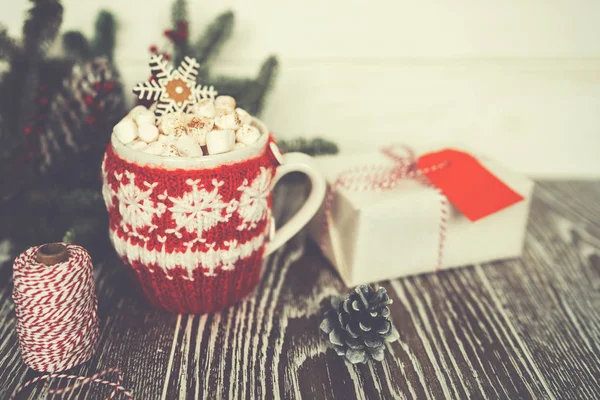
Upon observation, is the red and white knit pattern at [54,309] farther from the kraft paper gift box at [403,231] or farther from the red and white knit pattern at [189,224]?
the kraft paper gift box at [403,231]

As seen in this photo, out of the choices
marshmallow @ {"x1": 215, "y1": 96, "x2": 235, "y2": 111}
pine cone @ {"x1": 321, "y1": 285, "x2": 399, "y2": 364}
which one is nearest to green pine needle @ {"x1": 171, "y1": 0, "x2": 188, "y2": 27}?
marshmallow @ {"x1": 215, "y1": 96, "x2": 235, "y2": 111}

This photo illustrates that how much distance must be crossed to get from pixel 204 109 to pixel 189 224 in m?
0.14

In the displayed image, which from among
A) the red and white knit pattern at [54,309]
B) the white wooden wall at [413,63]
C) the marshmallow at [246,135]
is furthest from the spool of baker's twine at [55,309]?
the white wooden wall at [413,63]

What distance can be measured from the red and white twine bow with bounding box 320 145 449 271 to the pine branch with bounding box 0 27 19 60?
46cm

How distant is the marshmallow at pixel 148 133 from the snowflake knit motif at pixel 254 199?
114 millimetres

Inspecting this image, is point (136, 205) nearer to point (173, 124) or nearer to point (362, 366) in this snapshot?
point (173, 124)

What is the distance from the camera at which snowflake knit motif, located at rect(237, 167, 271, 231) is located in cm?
55

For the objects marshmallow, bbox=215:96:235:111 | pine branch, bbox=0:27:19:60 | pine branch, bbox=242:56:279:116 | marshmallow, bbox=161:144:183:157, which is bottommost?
pine branch, bbox=242:56:279:116

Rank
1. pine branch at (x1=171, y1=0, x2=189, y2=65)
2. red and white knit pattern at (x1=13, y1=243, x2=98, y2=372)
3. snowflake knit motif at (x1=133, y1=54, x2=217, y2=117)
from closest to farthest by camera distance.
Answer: red and white knit pattern at (x1=13, y1=243, x2=98, y2=372)
snowflake knit motif at (x1=133, y1=54, x2=217, y2=117)
pine branch at (x1=171, y1=0, x2=189, y2=65)

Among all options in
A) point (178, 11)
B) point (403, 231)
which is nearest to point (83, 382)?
point (403, 231)

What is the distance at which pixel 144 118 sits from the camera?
1.86 feet

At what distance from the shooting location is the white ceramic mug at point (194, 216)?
1.69ft

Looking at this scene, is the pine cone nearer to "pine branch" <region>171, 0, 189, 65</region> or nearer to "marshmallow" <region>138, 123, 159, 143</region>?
"marshmallow" <region>138, 123, 159, 143</region>

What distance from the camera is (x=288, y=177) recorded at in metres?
0.78
